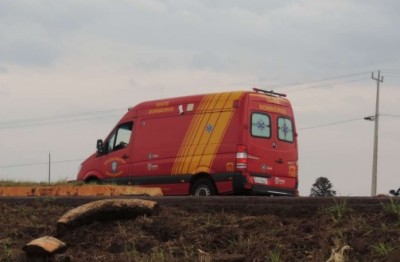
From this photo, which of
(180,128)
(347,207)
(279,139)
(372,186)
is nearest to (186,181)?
(180,128)

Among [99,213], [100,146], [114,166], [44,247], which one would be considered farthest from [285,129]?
[44,247]

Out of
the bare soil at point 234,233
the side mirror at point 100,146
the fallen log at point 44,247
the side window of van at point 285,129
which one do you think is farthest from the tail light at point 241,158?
the fallen log at point 44,247

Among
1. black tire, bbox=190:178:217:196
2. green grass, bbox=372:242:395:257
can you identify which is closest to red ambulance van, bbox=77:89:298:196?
black tire, bbox=190:178:217:196

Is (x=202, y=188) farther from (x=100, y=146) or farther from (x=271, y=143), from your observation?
(x=100, y=146)

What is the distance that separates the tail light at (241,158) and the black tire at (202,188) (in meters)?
0.80

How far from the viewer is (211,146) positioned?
14.2m

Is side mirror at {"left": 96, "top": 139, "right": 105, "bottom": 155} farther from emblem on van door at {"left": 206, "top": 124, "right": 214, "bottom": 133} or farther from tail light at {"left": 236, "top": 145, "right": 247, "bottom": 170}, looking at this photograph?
tail light at {"left": 236, "top": 145, "right": 247, "bottom": 170}

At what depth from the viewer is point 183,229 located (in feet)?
19.6

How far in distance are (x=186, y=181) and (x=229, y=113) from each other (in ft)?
6.01

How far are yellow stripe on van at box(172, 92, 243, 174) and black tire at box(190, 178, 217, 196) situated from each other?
0.97 ft

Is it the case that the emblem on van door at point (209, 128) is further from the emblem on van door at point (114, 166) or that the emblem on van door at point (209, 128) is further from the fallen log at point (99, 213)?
the fallen log at point (99, 213)

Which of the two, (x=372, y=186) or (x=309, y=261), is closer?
(x=309, y=261)

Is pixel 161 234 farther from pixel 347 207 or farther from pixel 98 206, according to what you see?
pixel 347 207

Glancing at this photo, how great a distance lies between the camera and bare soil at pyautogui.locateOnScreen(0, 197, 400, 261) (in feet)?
16.7
